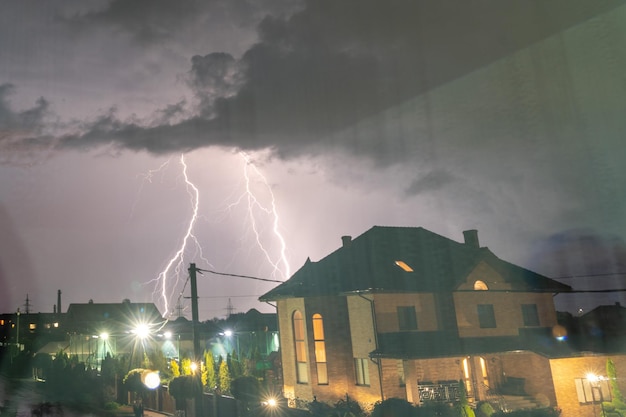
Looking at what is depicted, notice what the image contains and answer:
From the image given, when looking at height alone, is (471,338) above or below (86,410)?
above

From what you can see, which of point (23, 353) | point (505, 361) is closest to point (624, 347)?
point (505, 361)

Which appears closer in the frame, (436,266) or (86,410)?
(86,410)

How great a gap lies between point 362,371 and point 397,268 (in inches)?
238

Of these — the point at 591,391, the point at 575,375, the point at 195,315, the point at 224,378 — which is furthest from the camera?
the point at 224,378

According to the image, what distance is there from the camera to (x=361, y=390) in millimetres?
24203

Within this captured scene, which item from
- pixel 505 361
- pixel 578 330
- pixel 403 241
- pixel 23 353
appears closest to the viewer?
pixel 505 361

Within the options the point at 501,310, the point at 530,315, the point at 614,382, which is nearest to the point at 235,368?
the point at 501,310

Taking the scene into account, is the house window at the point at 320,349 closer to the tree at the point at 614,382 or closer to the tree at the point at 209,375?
the tree at the point at 209,375

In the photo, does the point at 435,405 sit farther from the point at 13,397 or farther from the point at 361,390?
the point at 13,397

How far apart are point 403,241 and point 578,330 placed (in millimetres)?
11366

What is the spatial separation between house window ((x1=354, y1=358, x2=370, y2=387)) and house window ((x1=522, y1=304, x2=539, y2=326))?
10349 millimetres

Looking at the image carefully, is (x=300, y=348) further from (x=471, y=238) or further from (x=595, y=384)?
(x=595, y=384)

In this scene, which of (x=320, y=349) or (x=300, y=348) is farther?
(x=300, y=348)

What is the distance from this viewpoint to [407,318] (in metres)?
25.1
